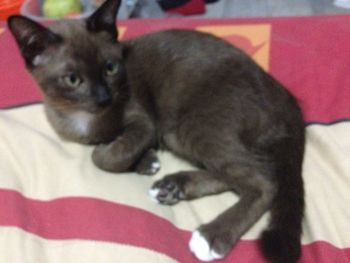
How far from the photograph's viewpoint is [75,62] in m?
1.22

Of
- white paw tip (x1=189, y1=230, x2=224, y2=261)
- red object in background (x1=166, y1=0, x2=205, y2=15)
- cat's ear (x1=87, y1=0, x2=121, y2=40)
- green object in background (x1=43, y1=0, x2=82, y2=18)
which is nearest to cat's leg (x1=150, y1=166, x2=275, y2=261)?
white paw tip (x1=189, y1=230, x2=224, y2=261)

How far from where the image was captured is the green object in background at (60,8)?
2.45 m

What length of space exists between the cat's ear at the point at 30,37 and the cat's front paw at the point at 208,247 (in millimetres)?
588

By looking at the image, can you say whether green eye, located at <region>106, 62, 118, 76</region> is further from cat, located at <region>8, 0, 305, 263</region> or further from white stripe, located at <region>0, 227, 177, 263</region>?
white stripe, located at <region>0, 227, 177, 263</region>

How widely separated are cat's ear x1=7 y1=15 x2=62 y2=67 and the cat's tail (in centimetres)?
62

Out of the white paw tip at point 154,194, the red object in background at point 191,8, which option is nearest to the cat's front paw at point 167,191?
the white paw tip at point 154,194

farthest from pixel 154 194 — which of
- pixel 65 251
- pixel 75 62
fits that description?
pixel 75 62

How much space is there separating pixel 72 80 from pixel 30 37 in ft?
0.45

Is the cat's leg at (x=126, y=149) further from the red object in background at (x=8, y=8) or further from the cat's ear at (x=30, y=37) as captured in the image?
the red object in background at (x=8, y=8)

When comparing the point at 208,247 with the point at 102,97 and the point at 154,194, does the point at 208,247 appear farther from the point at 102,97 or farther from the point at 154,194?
the point at 102,97

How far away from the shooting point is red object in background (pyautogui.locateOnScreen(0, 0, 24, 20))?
2.64 metres

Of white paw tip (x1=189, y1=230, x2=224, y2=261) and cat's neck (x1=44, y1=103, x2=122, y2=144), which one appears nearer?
white paw tip (x1=189, y1=230, x2=224, y2=261)

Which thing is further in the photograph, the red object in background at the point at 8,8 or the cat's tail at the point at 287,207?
the red object in background at the point at 8,8

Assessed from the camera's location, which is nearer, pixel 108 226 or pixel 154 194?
pixel 108 226
